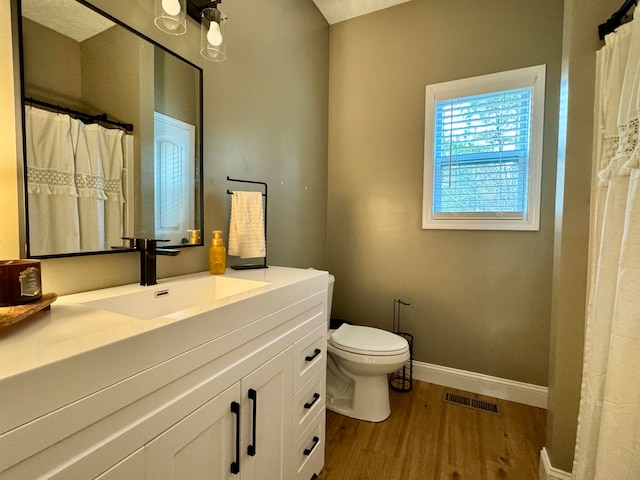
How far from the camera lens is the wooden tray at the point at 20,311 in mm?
599

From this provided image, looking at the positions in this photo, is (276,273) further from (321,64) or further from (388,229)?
(321,64)

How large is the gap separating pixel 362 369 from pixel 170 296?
3.83ft

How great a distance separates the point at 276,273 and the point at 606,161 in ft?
4.16

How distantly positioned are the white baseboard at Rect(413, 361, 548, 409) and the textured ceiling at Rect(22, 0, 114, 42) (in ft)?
8.45

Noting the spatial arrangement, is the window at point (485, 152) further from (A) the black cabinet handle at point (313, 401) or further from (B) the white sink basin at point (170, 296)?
(B) the white sink basin at point (170, 296)

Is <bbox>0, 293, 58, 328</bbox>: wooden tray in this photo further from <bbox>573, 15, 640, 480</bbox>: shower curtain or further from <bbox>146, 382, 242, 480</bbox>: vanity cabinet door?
<bbox>573, 15, 640, 480</bbox>: shower curtain

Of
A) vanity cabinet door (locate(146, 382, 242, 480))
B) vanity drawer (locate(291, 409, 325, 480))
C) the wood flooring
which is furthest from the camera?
the wood flooring

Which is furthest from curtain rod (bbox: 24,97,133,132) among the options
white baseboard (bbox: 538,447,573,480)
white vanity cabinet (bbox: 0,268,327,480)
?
white baseboard (bbox: 538,447,573,480)

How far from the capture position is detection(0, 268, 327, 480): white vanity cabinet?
501mm

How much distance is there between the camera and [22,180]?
858 mm

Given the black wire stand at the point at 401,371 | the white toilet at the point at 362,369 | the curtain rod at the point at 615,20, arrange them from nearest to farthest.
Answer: the curtain rod at the point at 615,20 < the white toilet at the point at 362,369 < the black wire stand at the point at 401,371

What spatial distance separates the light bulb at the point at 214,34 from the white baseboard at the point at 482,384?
238 centimetres

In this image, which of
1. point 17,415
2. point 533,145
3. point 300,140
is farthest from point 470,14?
point 17,415

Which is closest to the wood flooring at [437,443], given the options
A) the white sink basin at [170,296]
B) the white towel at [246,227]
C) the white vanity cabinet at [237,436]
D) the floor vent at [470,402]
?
the floor vent at [470,402]
